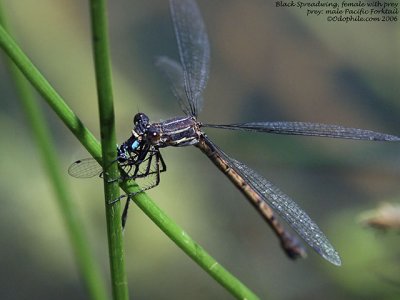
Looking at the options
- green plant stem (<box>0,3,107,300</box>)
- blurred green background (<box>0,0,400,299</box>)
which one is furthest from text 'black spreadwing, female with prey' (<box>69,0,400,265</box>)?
blurred green background (<box>0,0,400,299</box>)

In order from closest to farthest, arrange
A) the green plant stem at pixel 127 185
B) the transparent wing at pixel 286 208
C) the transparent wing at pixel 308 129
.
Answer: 1. the green plant stem at pixel 127 185
2. the transparent wing at pixel 286 208
3. the transparent wing at pixel 308 129

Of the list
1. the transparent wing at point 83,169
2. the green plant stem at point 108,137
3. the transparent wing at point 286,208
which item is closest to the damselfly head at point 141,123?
the transparent wing at point 83,169

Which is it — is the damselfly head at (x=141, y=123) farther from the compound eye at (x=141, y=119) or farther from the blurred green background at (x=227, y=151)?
the blurred green background at (x=227, y=151)

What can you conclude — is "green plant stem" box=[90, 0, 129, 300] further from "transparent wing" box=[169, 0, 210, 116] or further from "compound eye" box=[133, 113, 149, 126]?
"transparent wing" box=[169, 0, 210, 116]

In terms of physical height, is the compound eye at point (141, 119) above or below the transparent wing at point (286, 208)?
above

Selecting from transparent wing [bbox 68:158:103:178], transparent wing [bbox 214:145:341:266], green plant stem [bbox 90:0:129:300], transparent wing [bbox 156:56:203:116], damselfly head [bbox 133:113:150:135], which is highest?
transparent wing [bbox 156:56:203:116]

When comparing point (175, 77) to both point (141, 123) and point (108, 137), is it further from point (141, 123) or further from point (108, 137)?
point (108, 137)

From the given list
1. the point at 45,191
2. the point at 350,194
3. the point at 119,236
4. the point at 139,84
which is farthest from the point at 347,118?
the point at 119,236

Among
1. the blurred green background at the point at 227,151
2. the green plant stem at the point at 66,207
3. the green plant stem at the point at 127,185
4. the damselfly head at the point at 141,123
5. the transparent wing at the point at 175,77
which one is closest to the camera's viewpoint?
the green plant stem at the point at 127,185
